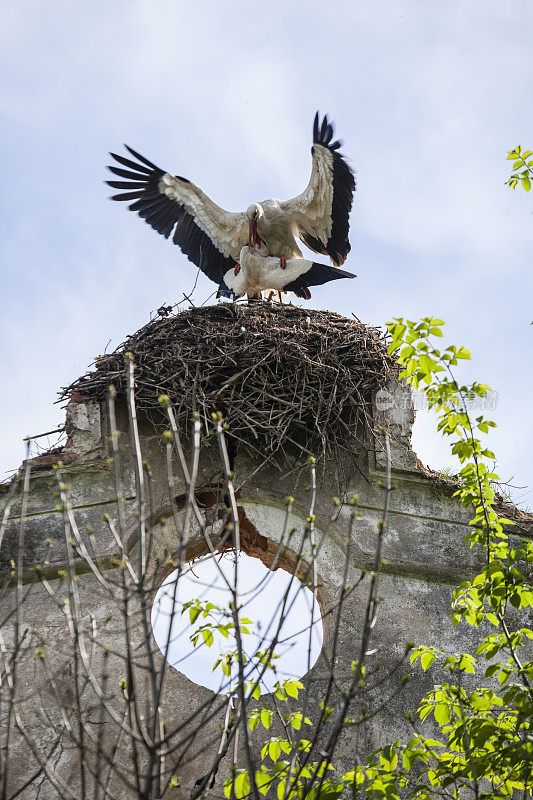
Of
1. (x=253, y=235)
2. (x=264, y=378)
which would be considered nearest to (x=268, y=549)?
(x=264, y=378)

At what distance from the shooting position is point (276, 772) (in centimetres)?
379

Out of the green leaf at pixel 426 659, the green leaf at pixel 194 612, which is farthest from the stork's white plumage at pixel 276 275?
the green leaf at pixel 426 659

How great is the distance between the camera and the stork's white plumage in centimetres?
805

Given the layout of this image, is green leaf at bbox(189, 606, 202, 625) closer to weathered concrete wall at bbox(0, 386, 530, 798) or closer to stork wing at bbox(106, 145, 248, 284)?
weathered concrete wall at bbox(0, 386, 530, 798)

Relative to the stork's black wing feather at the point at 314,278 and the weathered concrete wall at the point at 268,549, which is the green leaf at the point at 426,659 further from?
the stork's black wing feather at the point at 314,278

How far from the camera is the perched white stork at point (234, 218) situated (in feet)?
26.4

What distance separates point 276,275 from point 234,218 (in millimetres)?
707

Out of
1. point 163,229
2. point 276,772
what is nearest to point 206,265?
point 163,229

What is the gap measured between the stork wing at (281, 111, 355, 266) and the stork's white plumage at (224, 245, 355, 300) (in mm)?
299

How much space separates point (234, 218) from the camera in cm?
852

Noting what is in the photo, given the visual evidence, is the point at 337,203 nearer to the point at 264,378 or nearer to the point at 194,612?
the point at 264,378

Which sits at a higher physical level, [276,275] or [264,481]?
[276,275]

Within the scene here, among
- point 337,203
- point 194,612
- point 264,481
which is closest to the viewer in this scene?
point 194,612

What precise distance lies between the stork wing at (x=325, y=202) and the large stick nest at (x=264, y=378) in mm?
1753
